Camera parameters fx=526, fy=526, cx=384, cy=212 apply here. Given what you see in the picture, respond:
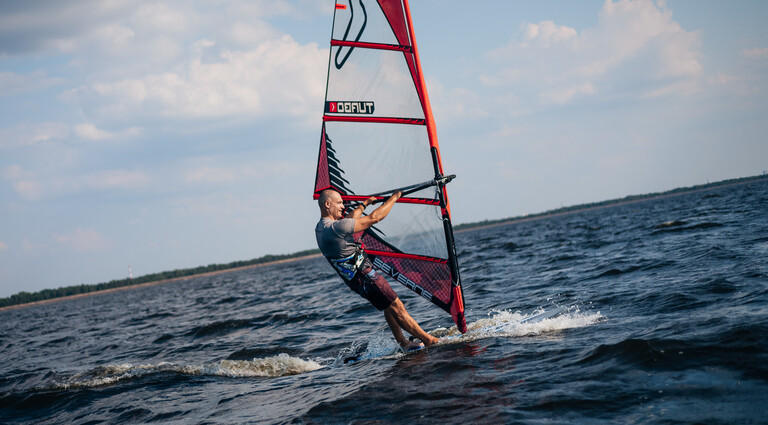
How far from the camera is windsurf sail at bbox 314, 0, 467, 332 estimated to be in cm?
683

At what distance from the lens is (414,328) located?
6941mm

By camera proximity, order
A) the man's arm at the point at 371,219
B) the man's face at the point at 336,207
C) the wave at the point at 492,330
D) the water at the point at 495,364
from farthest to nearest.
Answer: the wave at the point at 492,330, the man's face at the point at 336,207, the man's arm at the point at 371,219, the water at the point at 495,364

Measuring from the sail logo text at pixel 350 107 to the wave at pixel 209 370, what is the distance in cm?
359

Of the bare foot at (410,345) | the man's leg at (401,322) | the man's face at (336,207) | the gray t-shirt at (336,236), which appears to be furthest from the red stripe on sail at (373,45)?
the bare foot at (410,345)

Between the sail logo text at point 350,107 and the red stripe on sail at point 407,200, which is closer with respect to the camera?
the red stripe on sail at point 407,200

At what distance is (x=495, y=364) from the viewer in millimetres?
5617

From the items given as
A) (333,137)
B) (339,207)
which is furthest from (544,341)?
(333,137)

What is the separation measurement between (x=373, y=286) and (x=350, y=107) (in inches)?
94.4

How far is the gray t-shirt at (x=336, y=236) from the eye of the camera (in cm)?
627

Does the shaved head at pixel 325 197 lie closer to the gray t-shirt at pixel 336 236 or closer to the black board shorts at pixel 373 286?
the gray t-shirt at pixel 336 236

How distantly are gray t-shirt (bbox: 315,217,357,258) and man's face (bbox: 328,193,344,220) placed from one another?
0.10m

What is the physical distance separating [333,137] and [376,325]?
15.0ft

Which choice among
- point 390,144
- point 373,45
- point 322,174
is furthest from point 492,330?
point 373,45

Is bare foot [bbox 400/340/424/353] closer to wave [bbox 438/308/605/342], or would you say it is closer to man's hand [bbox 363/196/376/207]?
wave [bbox 438/308/605/342]
